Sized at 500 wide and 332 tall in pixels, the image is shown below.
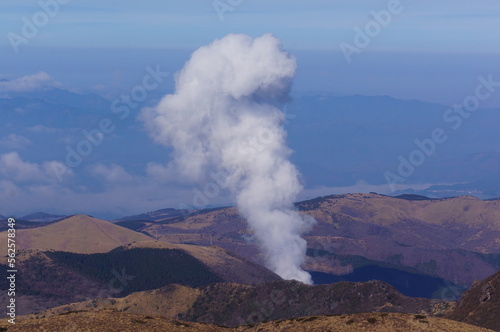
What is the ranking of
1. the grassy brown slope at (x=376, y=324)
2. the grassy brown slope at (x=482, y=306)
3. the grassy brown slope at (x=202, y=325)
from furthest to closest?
the grassy brown slope at (x=482, y=306)
the grassy brown slope at (x=376, y=324)
the grassy brown slope at (x=202, y=325)

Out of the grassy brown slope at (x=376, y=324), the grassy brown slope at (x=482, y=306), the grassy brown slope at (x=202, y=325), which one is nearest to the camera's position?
the grassy brown slope at (x=202, y=325)

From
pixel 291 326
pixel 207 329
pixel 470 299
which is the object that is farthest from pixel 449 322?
pixel 470 299

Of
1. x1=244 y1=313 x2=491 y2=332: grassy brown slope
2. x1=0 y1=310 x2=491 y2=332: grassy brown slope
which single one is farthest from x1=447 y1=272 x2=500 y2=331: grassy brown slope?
x1=0 y1=310 x2=491 y2=332: grassy brown slope

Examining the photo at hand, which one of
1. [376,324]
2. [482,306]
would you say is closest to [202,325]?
[376,324]

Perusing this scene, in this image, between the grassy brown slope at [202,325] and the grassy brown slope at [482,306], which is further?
the grassy brown slope at [482,306]

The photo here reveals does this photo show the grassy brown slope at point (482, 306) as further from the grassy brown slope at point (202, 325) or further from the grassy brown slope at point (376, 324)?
the grassy brown slope at point (202, 325)

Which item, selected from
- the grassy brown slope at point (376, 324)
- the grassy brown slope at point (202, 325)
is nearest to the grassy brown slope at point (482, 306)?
the grassy brown slope at point (376, 324)

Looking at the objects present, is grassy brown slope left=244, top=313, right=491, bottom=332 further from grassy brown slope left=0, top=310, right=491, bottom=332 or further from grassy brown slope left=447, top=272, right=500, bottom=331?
grassy brown slope left=447, top=272, right=500, bottom=331

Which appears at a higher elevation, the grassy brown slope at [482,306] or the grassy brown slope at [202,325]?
the grassy brown slope at [482,306]
